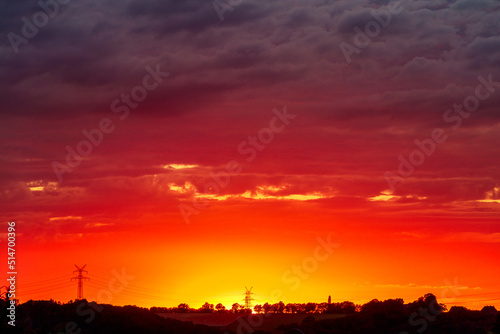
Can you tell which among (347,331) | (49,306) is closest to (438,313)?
(347,331)

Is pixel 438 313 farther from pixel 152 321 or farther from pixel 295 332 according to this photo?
pixel 295 332

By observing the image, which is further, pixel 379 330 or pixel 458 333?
pixel 379 330

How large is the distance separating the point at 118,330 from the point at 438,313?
94.9 meters

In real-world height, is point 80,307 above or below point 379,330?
above

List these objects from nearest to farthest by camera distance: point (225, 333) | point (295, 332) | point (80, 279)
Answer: point (295, 332)
point (80, 279)
point (225, 333)

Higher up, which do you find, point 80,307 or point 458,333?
point 80,307

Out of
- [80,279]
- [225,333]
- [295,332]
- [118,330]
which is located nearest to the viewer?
[295,332]

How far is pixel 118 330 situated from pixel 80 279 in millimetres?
22572

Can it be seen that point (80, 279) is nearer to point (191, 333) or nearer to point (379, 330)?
point (191, 333)

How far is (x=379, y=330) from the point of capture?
19338 cm

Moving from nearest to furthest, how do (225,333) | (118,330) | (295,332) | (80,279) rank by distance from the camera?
(295,332) < (80,279) < (118,330) < (225,333)

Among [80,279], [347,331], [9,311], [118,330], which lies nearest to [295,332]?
[9,311]

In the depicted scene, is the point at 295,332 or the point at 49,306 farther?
the point at 49,306

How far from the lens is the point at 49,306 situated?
19662 centimetres
